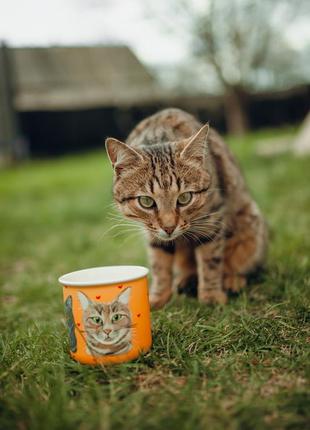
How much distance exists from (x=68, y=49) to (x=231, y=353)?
17.6m

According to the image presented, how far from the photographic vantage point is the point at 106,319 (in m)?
1.66

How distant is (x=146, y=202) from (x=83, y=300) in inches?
24.5

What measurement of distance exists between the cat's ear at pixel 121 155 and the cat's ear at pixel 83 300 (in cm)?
74

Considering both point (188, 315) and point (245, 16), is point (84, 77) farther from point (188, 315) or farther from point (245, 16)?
point (188, 315)

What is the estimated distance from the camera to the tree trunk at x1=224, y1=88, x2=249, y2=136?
16172 millimetres

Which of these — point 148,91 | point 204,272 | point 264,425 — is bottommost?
point 264,425

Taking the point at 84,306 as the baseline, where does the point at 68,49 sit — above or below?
above

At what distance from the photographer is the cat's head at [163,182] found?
209cm

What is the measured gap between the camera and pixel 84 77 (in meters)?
17.2

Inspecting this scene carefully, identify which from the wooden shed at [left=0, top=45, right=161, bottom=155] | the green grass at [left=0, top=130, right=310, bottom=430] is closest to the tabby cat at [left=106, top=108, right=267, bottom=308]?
the green grass at [left=0, top=130, right=310, bottom=430]

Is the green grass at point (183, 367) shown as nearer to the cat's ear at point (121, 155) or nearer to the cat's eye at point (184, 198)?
the cat's eye at point (184, 198)

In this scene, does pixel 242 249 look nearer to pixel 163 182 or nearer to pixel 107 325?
pixel 163 182

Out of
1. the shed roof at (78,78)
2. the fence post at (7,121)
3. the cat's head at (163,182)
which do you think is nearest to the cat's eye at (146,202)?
the cat's head at (163,182)

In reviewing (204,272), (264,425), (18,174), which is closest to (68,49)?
(18,174)
